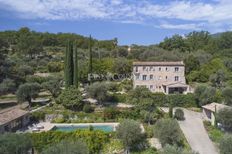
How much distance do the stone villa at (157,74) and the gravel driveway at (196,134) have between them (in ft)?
41.7

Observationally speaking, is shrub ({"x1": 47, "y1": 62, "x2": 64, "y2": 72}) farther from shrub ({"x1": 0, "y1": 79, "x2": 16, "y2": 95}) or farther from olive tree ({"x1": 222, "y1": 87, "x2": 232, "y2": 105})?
olive tree ({"x1": 222, "y1": 87, "x2": 232, "y2": 105})

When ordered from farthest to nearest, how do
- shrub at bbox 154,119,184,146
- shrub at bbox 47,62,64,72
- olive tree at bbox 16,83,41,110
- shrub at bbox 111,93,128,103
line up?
1. shrub at bbox 47,62,64,72
2. shrub at bbox 111,93,128,103
3. olive tree at bbox 16,83,41,110
4. shrub at bbox 154,119,184,146

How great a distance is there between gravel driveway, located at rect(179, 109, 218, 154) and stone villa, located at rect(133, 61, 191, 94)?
12.7m

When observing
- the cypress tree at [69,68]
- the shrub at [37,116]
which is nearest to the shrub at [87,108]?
the shrub at [37,116]

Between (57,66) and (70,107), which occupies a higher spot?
(57,66)

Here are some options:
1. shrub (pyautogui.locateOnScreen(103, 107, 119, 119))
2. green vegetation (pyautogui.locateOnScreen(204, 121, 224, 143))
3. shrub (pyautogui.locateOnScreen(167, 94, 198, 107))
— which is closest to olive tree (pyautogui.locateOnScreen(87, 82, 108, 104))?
shrub (pyautogui.locateOnScreen(103, 107, 119, 119))

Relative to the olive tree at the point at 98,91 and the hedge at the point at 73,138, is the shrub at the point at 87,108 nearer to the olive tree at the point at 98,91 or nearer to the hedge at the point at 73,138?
the olive tree at the point at 98,91

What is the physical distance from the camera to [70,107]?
47156 mm

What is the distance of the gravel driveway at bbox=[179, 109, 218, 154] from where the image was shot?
3419cm

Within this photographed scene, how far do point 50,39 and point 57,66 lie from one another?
36.5 metres

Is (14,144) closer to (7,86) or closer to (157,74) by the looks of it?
(7,86)

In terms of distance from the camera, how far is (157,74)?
60.0 meters

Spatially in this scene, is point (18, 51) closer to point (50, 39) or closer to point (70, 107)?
point (50, 39)

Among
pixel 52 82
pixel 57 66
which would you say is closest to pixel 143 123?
pixel 52 82
